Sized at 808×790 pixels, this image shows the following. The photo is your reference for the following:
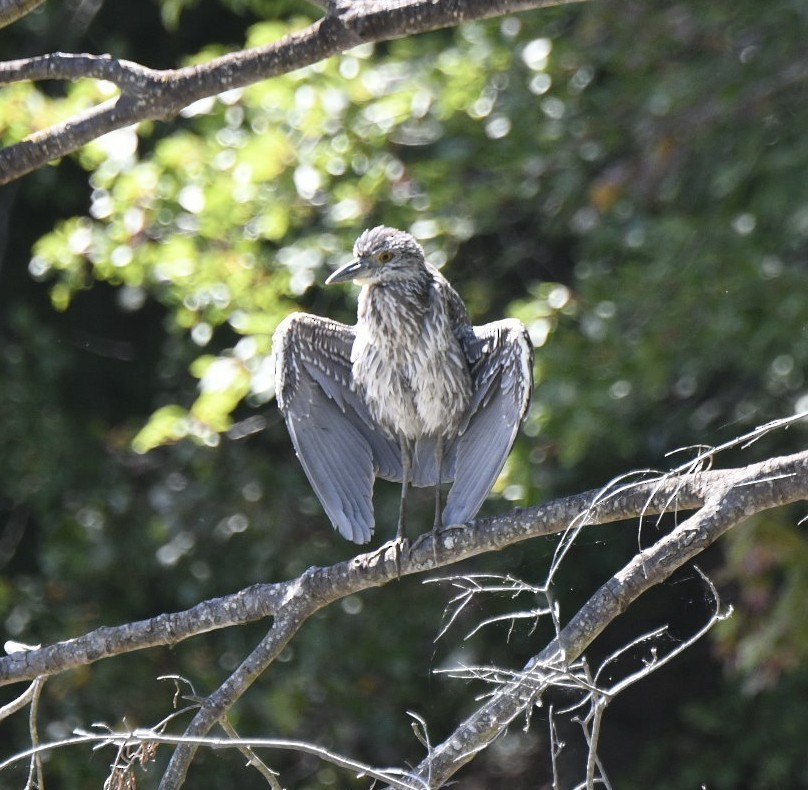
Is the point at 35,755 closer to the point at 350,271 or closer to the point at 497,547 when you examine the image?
the point at 497,547

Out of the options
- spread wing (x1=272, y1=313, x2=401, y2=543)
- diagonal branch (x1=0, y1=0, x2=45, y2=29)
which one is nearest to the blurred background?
spread wing (x1=272, y1=313, x2=401, y2=543)

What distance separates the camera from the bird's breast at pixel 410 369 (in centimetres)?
369

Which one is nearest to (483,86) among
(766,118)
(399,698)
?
(766,118)

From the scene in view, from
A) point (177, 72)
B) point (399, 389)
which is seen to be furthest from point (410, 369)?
point (177, 72)

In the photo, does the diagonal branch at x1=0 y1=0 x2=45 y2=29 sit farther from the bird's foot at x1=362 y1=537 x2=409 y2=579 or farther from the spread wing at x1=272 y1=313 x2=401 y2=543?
the spread wing at x1=272 y1=313 x2=401 y2=543

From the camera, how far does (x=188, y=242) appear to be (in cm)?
475

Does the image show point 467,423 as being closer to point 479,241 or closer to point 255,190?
point 255,190

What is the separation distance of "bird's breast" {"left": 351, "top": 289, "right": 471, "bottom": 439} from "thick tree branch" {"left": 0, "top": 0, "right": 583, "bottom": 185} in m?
1.08

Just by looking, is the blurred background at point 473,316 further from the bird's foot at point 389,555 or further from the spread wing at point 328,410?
the bird's foot at point 389,555

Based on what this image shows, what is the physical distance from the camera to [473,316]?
506cm

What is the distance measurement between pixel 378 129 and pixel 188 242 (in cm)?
80

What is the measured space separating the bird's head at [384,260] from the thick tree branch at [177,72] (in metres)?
1.07

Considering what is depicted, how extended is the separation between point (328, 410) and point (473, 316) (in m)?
1.23

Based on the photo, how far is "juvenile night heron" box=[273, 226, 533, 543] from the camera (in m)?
3.67
